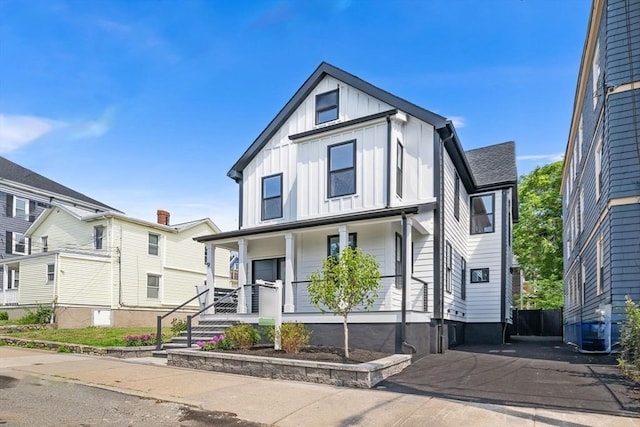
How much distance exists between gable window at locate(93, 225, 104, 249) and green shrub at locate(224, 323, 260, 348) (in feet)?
59.6

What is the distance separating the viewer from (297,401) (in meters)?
6.82

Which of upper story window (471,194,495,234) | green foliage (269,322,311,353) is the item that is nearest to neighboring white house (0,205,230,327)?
green foliage (269,322,311,353)

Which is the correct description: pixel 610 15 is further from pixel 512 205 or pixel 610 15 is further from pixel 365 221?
pixel 512 205

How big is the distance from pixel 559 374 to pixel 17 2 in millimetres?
Answer: 16132

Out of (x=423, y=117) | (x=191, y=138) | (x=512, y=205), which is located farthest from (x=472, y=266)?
(x=191, y=138)

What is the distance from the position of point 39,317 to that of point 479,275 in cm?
2049

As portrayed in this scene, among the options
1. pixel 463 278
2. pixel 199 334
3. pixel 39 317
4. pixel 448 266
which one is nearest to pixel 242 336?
pixel 199 334

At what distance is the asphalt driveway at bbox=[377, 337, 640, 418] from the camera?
6430 millimetres

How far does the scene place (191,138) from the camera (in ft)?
63.3

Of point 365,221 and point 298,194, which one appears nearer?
point 365,221

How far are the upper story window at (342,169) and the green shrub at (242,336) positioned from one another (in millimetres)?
4889

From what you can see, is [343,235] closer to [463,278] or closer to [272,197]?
[272,197]

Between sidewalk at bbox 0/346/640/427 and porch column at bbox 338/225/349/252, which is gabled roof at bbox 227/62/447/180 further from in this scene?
sidewalk at bbox 0/346/640/427

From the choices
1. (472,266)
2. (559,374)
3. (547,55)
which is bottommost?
(559,374)
